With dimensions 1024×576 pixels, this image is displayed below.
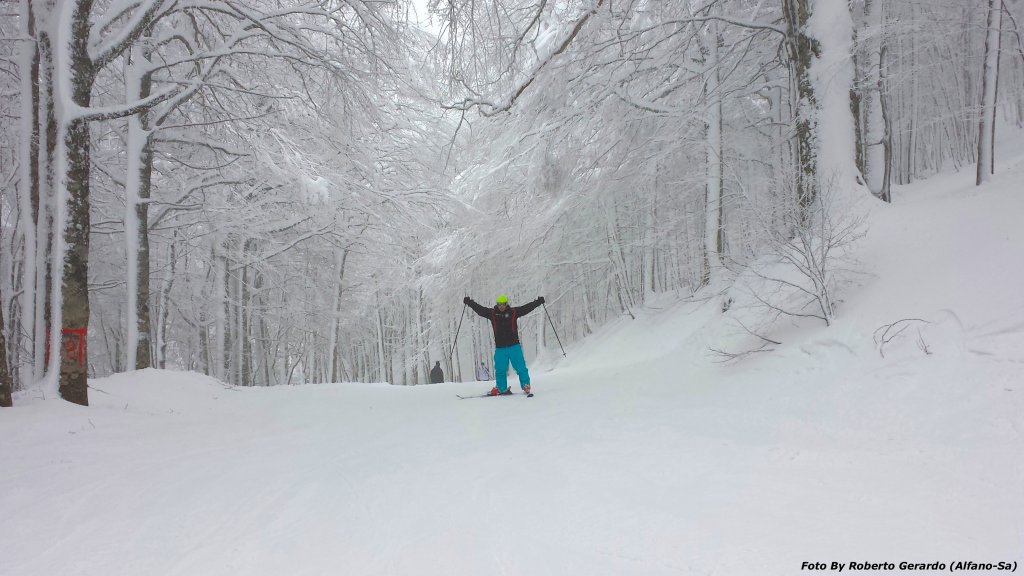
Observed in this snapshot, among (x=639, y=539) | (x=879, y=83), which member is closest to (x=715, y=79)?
(x=879, y=83)

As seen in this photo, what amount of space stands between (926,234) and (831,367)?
2.19 metres

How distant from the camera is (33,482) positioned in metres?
3.14

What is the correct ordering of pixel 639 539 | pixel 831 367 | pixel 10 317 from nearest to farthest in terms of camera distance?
pixel 639 539, pixel 831 367, pixel 10 317

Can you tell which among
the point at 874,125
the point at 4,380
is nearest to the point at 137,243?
the point at 4,380

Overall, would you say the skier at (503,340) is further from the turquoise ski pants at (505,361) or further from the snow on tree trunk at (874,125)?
the snow on tree trunk at (874,125)

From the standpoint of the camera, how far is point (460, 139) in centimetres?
1455

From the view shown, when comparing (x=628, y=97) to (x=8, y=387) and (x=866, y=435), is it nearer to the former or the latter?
(x=866, y=435)

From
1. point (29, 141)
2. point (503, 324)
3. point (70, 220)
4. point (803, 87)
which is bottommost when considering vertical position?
point (503, 324)

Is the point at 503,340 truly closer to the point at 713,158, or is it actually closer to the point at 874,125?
the point at 713,158

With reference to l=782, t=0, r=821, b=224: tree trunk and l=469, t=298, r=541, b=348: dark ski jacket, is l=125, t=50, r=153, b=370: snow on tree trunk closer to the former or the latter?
l=469, t=298, r=541, b=348: dark ski jacket

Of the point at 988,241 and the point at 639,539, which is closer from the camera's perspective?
the point at 639,539

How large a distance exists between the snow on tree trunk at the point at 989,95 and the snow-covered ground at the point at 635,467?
2.00m

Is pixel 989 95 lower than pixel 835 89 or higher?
higher

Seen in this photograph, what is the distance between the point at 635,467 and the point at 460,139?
41.9 feet
